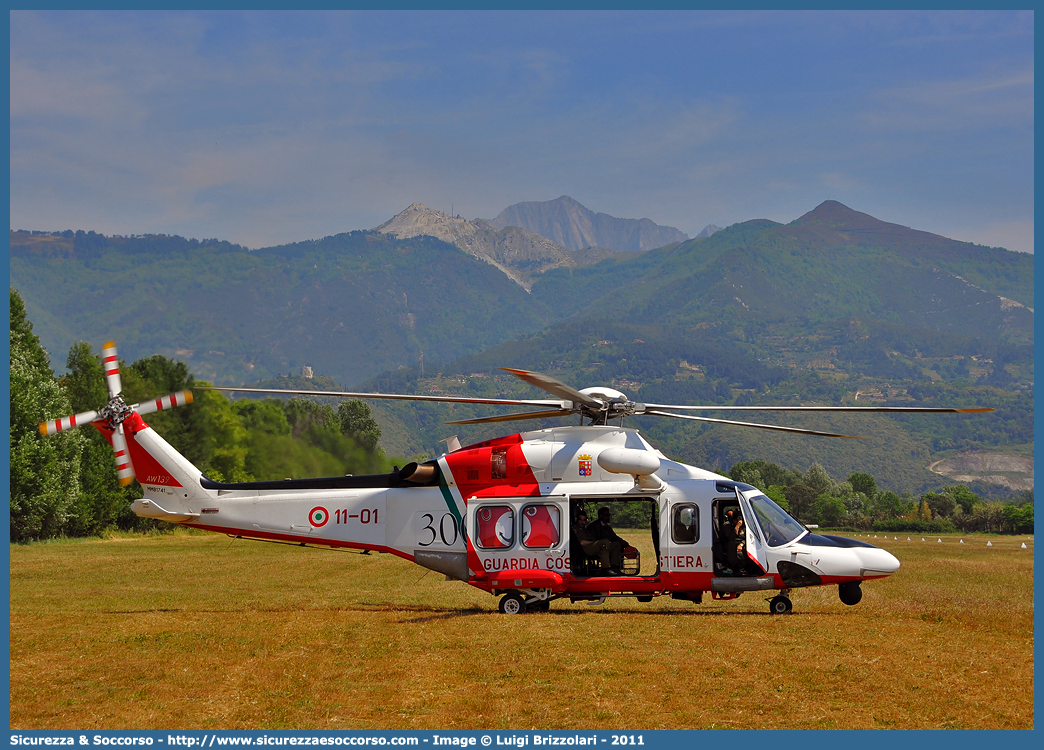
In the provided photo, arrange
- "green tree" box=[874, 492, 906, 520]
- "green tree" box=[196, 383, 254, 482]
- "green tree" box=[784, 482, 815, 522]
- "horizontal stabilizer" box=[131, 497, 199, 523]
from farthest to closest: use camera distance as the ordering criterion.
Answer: "green tree" box=[874, 492, 906, 520] → "green tree" box=[784, 482, 815, 522] → "green tree" box=[196, 383, 254, 482] → "horizontal stabilizer" box=[131, 497, 199, 523]

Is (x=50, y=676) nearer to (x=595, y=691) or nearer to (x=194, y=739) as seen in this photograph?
(x=194, y=739)

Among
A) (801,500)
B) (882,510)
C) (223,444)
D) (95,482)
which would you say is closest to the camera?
(95,482)

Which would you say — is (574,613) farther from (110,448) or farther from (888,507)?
(888,507)

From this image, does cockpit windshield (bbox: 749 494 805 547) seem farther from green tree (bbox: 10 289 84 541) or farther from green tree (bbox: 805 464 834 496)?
green tree (bbox: 805 464 834 496)

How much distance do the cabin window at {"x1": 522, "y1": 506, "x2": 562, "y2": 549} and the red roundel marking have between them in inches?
174

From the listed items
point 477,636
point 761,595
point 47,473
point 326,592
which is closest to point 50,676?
point 477,636

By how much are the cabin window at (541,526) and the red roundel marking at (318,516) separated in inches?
174

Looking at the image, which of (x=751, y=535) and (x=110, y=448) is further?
(x=110, y=448)

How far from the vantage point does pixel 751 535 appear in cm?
1969

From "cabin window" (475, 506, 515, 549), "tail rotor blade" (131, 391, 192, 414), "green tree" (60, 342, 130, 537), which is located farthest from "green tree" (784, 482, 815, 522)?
"tail rotor blade" (131, 391, 192, 414)

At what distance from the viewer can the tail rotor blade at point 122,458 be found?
20906mm

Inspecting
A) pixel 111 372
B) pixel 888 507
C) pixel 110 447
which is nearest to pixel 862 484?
pixel 888 507

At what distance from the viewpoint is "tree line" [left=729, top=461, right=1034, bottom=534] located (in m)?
86.4

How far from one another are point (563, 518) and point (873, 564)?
6050 mm
